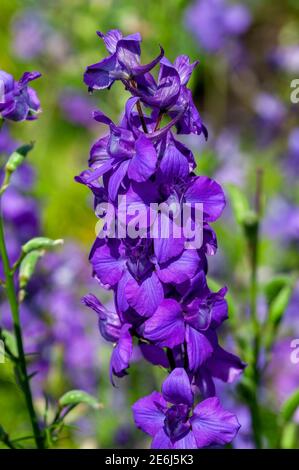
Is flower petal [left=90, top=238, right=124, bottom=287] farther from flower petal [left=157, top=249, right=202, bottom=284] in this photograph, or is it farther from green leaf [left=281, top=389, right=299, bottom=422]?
green leaf [left=281, top=389, right=299, bottom=422]

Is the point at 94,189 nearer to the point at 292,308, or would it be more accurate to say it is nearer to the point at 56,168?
the point at 292,308

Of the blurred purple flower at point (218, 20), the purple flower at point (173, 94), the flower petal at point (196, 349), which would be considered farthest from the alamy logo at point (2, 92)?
the blurred purple flower at point (218, 20)

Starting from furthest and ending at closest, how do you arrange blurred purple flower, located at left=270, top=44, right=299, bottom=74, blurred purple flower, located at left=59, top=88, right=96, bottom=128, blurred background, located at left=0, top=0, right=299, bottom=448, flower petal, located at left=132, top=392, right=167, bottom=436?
blurred purple flower, located at left=59, top=88, right=96, bottom=128, blurred purple flower, located at left=270, top=44, right=299, bottom=74, blurred background, located at left=0, top=0, right=299, bottom=448, flower petal, located at left=132, top=392, right=167, bottom=436

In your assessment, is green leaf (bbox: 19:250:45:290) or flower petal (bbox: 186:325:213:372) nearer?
flower petal (bbox: 186:325:213:372)

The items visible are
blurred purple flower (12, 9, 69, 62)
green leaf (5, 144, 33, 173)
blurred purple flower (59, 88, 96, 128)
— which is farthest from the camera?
blurred purple flower (59, 88, 96, 128)

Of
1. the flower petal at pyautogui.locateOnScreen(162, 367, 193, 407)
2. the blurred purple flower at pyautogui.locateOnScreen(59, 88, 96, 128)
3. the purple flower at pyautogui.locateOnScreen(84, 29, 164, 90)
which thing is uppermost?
the blurred purple flower at pyautogui.locateOnScreen(59, 88, 96, 128)

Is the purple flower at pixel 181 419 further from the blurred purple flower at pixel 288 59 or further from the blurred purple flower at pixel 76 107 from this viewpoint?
the blurred purple flower at pixel 76 107
